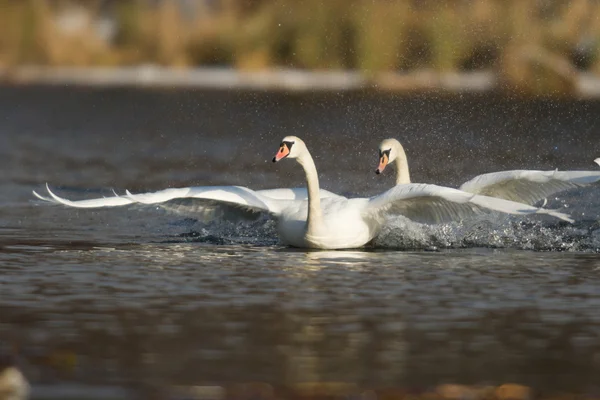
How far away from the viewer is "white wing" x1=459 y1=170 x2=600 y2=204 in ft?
46.1

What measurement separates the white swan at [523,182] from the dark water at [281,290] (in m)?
0.31

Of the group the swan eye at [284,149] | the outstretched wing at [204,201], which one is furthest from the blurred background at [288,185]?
the swan eye at [284,149]

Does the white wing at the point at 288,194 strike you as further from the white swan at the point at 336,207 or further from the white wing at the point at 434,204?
the white wing at the point at 434,204

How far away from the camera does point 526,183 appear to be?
1464 cm

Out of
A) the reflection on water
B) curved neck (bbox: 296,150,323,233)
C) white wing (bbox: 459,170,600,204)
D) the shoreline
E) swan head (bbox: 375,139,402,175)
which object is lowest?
the reflection on water

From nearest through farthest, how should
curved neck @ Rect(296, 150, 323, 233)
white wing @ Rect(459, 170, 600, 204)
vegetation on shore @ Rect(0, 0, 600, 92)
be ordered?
curved neck @ Rect(296, 150, 323, 233) → white wing @ Rect(459, 170, 600, 204) → vegetation on shore @ Rect(0, 0, 600, 92)

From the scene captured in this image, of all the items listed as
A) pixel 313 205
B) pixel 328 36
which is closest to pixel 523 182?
pixel 313 205

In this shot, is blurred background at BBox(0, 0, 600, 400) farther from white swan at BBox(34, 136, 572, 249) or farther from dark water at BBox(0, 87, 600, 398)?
white swan at BBox(34, 136, 572, 249)

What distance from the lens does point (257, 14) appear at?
141ft

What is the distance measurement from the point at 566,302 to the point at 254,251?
367 cm

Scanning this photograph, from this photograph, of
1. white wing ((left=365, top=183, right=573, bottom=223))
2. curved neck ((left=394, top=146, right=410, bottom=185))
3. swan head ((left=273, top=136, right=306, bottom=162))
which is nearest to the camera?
white wing ((left=365, top=183, right=573, bottom=223))

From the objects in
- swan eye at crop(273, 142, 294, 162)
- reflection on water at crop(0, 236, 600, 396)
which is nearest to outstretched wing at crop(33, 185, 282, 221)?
reflection on water at crop(0, 236, 600, 396)

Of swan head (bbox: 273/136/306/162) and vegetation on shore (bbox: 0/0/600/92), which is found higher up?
vegetation on shore (bbox: 0/0/600/92)

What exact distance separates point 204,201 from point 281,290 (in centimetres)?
385
